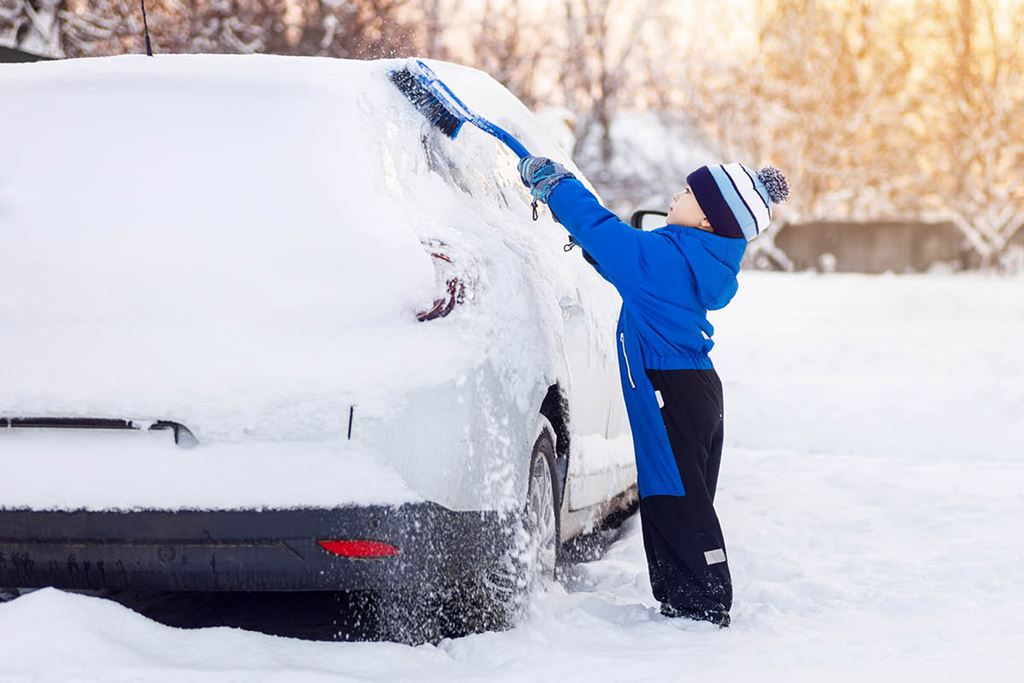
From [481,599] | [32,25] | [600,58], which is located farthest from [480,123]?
[600,58]

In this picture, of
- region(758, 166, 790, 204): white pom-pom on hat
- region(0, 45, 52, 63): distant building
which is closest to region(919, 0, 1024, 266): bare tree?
region(0, 45, 52, 63): distant building

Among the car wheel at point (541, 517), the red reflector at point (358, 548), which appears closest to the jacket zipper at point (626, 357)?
the car wheel at point (541, 517)

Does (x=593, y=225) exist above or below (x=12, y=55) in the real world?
below

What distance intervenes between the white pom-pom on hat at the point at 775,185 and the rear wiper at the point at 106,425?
6.92ft

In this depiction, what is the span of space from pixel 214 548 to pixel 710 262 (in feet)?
6.04

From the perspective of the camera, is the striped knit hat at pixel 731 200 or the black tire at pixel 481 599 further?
the striped knit hat at pixel 731 200

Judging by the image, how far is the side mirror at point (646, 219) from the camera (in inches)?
214

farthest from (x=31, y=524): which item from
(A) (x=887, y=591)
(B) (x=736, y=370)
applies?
(B) (x=736, y=370)

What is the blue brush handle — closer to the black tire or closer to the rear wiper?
the black tire

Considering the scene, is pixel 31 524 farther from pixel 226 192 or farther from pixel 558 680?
pixel 558 680

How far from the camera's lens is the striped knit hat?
439 cm

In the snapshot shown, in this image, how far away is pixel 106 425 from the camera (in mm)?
3328

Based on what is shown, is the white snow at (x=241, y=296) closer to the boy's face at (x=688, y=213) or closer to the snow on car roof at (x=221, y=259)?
the snow on car roof at (x=221, y=259)

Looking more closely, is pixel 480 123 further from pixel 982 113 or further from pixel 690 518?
pixel 982 113
